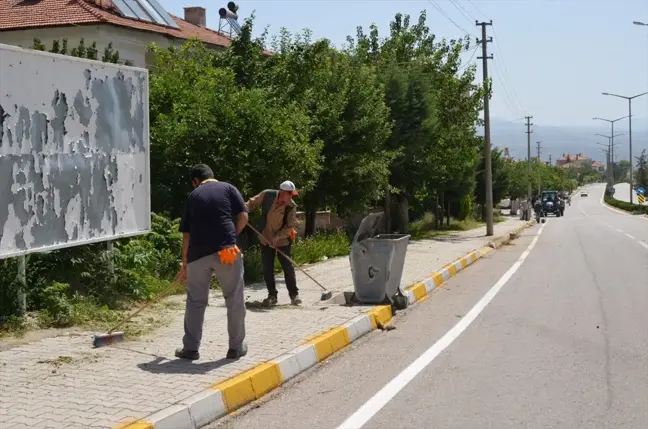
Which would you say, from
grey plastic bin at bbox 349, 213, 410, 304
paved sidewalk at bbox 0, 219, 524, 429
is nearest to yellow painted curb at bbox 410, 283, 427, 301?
grey plastic bin at bbox 349, 213, 410, 304

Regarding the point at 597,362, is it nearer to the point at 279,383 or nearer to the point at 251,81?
the point at 279,383

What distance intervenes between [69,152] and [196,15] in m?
30.4

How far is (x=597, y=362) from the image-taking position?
827 centimetres

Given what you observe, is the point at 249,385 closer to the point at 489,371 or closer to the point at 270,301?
the point at 489,371

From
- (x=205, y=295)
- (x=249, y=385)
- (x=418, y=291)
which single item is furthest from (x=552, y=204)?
(x=249, y=385)

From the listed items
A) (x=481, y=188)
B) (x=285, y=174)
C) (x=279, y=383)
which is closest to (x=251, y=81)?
(x=285, y=174)

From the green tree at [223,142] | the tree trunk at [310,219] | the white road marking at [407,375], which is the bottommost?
the white road marking at [407,375]

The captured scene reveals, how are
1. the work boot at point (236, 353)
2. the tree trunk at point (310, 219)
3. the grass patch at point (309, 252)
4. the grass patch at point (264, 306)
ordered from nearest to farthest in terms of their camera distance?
1. the work boot at point (236, 353)
2. the grass patch at point (264, 306)
3. the grass patch at point (309, 252)
4. the tree trunk at point (310, 219)

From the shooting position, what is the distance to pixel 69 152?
372 inches

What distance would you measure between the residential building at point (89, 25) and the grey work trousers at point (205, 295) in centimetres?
1816

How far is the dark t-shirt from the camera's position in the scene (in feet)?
24.7

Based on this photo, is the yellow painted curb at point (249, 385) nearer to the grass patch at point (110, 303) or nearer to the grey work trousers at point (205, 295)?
the grey work trousers at point (205, 295)

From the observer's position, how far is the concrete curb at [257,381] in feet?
19.3

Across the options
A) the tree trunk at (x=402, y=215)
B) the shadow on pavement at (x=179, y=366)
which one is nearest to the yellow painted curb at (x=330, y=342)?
the shadow on pavement at (x=179, y=366)
